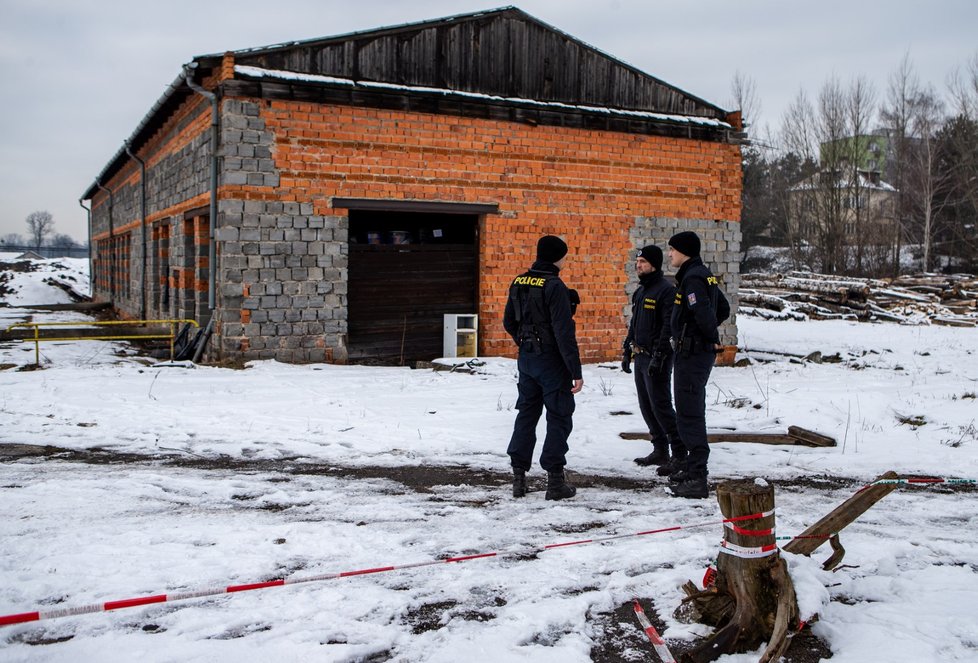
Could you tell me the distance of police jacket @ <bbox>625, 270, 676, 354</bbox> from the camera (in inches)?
249

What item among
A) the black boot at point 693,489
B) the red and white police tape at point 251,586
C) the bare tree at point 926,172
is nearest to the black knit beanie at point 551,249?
the black boot at point 693,489

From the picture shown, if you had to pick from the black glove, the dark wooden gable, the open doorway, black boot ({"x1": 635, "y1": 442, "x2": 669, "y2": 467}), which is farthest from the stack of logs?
the black glove

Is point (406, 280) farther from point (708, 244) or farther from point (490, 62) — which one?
point (708, 244)

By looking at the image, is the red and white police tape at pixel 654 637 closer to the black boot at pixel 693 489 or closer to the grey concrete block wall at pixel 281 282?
the black boot at pixel 693 489

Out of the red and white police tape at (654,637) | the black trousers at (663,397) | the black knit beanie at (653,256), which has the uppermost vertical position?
the black knit beanie at (653,256)

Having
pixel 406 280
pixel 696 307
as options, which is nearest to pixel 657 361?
pixel 696 307

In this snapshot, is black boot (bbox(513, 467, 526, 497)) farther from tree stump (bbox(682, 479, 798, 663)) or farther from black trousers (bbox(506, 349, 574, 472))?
tree stump (bbox(682, 479, 798, 663))

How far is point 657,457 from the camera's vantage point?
6785 millimetres

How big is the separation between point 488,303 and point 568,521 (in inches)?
317

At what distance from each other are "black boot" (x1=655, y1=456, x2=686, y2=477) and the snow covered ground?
145mm

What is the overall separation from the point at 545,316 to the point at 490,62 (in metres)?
8.57

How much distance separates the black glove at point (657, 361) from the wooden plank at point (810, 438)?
223cm

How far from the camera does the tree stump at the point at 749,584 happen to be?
3477 mm

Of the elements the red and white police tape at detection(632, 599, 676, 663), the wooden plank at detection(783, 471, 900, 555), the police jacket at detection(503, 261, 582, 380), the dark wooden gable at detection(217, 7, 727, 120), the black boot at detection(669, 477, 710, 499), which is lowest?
the red and white police tape at detection(632, 599, 676, 663)
